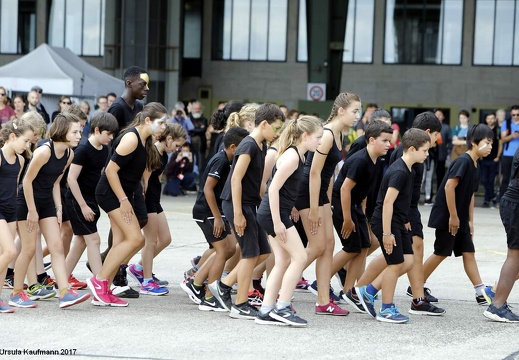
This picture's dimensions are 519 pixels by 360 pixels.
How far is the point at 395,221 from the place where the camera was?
816 cm

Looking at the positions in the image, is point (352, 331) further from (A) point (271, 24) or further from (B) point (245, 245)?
(A) point (271, 24)

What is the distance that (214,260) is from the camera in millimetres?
8664

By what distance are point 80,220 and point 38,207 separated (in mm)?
731

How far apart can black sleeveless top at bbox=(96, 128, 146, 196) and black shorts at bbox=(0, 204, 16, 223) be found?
0.75 m

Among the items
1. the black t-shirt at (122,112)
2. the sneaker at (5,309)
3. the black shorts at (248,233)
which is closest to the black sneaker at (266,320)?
the black shorts at (248,233)

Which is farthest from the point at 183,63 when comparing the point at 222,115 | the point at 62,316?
the point at 62,316

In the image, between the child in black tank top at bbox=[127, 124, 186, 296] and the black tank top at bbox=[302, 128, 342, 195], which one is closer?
the black tank top at bbox=[302, 128, 342, 195]

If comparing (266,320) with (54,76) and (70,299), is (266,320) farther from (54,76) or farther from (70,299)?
(54,76)

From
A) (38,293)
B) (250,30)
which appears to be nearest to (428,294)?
(38,293)

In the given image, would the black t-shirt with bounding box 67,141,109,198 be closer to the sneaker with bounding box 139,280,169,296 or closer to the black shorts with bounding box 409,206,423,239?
the sneaker with bounding box 139,280,169,296

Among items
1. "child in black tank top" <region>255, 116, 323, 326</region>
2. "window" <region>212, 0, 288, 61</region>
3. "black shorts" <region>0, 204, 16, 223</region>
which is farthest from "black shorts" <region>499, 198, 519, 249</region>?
"window" <region>212, 0, 288, 61</region>

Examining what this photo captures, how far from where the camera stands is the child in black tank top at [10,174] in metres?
8.02

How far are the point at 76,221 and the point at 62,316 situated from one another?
1.40 m

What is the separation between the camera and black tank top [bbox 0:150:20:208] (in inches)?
320
